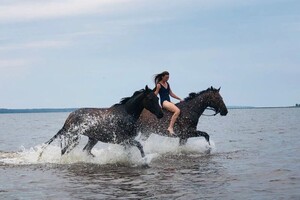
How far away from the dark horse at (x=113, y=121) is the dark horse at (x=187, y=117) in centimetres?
228

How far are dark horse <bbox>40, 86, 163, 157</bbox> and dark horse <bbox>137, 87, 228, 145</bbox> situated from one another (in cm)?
228

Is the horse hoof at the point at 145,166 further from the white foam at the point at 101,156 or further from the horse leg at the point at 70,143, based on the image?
the horse leg at the point at 70,143

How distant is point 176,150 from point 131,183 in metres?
7.00

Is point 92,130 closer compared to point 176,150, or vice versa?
point 92,130

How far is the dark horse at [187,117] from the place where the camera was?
17.9 metres

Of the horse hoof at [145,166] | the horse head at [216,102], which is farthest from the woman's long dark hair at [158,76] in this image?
the horse hoof at [145,166]

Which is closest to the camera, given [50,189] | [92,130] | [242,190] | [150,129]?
[242,190]

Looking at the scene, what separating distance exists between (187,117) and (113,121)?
364 centimetres

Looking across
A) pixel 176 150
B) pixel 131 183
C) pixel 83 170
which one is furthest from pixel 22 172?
pixel 176 150

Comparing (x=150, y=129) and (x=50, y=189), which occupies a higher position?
(x=150, y=129)

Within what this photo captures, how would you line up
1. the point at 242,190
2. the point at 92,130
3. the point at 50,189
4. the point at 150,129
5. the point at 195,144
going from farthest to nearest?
1. the point at 195,144
2. the point at 150,129
3. the point at 92,130
4. the point at 50,189
5. the point at 242,190

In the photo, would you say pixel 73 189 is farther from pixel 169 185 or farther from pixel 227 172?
pixel 227 172

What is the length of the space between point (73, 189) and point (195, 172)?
336 centimetres

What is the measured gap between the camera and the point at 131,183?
454 inches
